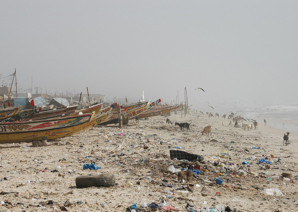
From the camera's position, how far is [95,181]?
4.69m

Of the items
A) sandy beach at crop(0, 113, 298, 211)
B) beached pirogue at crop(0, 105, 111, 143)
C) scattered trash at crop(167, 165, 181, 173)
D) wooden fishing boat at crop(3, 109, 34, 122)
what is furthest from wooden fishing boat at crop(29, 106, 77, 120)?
scattered trash at crop(167, 165, 181, 173)

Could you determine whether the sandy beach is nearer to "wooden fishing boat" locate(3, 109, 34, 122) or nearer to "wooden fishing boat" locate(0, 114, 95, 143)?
"wooden fishing boat" locate(0, 114, 95, 143)

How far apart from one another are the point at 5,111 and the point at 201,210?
1339 centimetres

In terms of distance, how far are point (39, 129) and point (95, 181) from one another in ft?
19.3

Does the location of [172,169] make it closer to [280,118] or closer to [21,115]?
[21,115]

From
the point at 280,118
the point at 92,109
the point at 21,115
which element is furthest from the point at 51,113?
the point at 280,118

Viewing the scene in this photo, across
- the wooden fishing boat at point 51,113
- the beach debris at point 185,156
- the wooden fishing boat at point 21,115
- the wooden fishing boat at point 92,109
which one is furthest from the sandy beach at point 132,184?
the wooden fishing boat at point 92,109

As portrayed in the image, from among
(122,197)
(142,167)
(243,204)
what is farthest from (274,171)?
(122,197)

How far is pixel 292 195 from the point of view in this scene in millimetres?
4957

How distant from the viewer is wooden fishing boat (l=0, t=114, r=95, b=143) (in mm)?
9125

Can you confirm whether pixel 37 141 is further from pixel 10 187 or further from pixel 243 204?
pixel 243 204

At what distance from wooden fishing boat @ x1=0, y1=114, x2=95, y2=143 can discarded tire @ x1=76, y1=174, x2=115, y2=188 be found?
5692mm

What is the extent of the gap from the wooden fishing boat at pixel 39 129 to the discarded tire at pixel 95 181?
18.7 ft

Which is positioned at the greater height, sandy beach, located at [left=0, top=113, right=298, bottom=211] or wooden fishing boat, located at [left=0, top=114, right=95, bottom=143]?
wooden fishing boat, located at [left=0, top=114, right=95, bottom=143]
